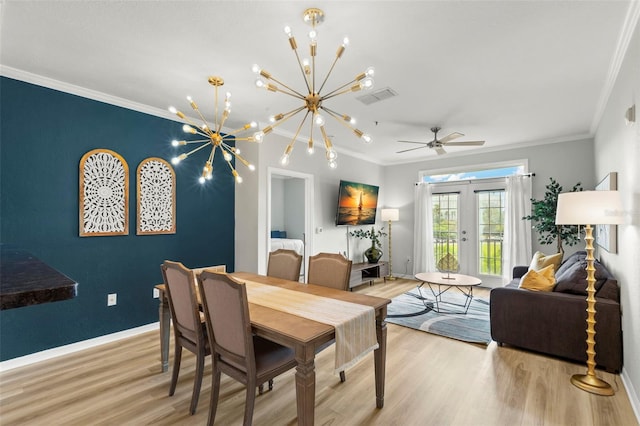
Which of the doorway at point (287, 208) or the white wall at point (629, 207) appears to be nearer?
the white wall at point (629, 207)

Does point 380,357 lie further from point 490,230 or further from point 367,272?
point 490,230

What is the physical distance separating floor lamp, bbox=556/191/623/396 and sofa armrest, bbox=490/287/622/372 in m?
0.15

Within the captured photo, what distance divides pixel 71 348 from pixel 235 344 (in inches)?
94.0

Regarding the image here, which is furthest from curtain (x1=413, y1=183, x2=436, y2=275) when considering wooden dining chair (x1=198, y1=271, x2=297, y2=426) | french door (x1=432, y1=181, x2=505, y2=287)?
wooden dining chair (x1=198, y1=271, x2=297, y2=426)

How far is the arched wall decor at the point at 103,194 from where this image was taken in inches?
123

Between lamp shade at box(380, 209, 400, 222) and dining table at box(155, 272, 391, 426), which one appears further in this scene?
lamp shade at box(380, 209, 400, 222)

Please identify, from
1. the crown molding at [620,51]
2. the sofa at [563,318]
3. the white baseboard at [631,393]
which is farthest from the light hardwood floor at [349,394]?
the crown molding at [620,51]

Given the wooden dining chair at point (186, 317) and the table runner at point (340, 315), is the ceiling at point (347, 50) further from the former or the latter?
the table runner at point (340, 315)

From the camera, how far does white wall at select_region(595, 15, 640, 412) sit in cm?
207

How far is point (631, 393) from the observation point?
7.38 ft

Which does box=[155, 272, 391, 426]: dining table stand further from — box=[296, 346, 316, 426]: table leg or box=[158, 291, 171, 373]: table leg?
box=[158, 291, 171, 373]: table leg

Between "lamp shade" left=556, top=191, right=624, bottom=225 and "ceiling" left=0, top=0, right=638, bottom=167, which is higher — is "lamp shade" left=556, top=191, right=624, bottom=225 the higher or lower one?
the lower one

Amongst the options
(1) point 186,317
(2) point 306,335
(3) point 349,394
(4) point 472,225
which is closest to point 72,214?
(1) point 186,317

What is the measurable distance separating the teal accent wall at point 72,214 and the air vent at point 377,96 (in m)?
2.25
